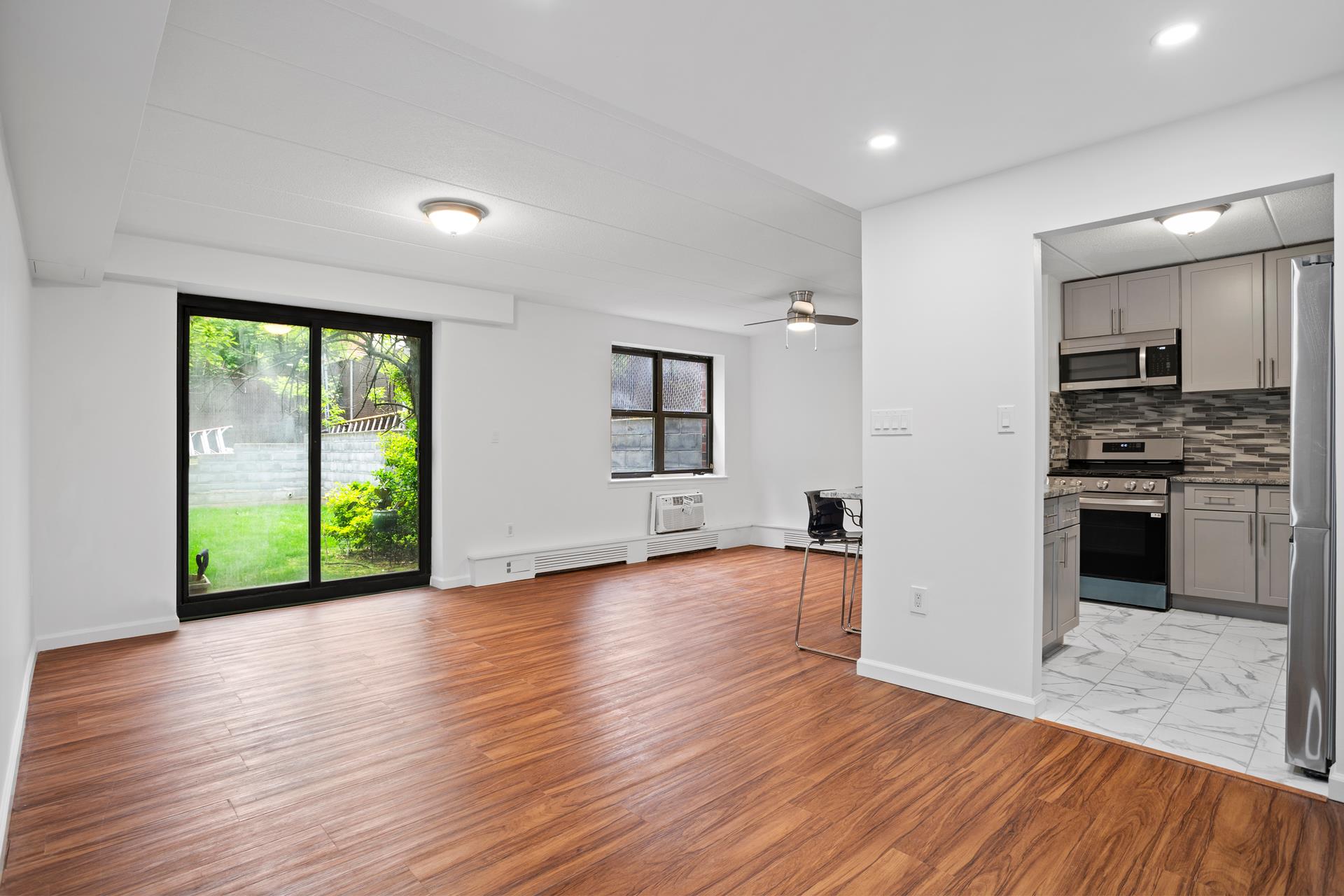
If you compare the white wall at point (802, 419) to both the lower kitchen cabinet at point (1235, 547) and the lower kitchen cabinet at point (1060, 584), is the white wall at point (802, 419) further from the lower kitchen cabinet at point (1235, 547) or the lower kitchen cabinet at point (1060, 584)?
Result: the lower kitchen cabinet at point (1060, 584)

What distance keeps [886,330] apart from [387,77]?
7.89 ft

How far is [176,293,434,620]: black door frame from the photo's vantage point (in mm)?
4742

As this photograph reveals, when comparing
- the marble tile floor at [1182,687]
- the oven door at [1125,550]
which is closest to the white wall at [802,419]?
the oven door at [1125,550]

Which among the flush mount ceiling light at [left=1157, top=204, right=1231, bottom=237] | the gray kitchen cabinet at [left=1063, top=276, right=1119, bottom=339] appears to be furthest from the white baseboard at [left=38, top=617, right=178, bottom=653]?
the gray kitchen cabinet at [left=1063, top=276, right=1119, bottom=339]

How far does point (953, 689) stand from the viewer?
10.5ft

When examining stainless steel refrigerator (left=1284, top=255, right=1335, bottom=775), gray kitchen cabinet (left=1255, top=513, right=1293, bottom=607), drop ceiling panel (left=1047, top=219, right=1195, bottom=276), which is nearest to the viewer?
stainless steel refrigerator (left=1284, top=255, right=1335, bottom=775)

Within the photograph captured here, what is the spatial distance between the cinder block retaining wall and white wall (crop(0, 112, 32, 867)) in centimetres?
129

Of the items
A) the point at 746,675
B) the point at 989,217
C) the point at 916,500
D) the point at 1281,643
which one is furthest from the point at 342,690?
the point at 1281,643

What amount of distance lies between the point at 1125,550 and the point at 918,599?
8.54 ft

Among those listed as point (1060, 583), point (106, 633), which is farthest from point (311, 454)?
point (1060, 583)

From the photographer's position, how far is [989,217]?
10.2 ft

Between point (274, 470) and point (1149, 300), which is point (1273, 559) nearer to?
point (1149, 300)

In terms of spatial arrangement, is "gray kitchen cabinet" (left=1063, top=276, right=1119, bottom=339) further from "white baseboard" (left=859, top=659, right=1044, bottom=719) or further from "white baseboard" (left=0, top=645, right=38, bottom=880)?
"white baseboard" (left=0, top=645, right=38, bottom=880)

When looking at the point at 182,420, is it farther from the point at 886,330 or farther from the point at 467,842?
the point at 886,330
